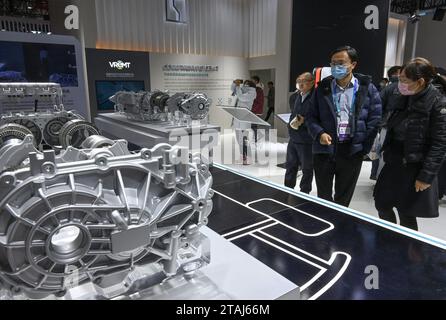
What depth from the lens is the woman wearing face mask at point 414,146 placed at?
6.22ft

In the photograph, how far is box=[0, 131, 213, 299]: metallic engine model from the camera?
0.86 meters

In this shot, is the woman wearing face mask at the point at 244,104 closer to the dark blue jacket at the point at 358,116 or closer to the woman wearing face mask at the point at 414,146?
the dark blue jacket at the point at 358,116

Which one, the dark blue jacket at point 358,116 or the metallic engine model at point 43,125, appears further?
the metallic engine model at point 43,125

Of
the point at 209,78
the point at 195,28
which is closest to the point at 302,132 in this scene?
the point at 209,78

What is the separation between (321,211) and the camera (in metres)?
1.75

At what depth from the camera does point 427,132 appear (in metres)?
1.93

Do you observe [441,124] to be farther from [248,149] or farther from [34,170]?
[248,149]

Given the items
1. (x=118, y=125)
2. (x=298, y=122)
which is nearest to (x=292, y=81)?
(x=118, y=125)

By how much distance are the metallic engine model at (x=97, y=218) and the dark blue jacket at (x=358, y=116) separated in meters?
1.43

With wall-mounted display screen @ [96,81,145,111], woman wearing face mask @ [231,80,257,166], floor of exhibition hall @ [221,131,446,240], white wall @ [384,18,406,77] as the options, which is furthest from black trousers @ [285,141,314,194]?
white wall @ [384,18,406,77]

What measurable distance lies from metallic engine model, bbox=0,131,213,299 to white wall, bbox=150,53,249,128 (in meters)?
7.36

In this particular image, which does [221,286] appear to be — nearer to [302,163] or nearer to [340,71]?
[340,71]

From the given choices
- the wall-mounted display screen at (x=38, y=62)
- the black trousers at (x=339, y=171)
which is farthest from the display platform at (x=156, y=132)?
the black trousers at (x=339, y=171)

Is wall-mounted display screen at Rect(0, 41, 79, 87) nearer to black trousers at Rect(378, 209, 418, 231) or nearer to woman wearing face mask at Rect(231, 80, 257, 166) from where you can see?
woman wearing face mask at Rect(231, 80, 257, 166)
